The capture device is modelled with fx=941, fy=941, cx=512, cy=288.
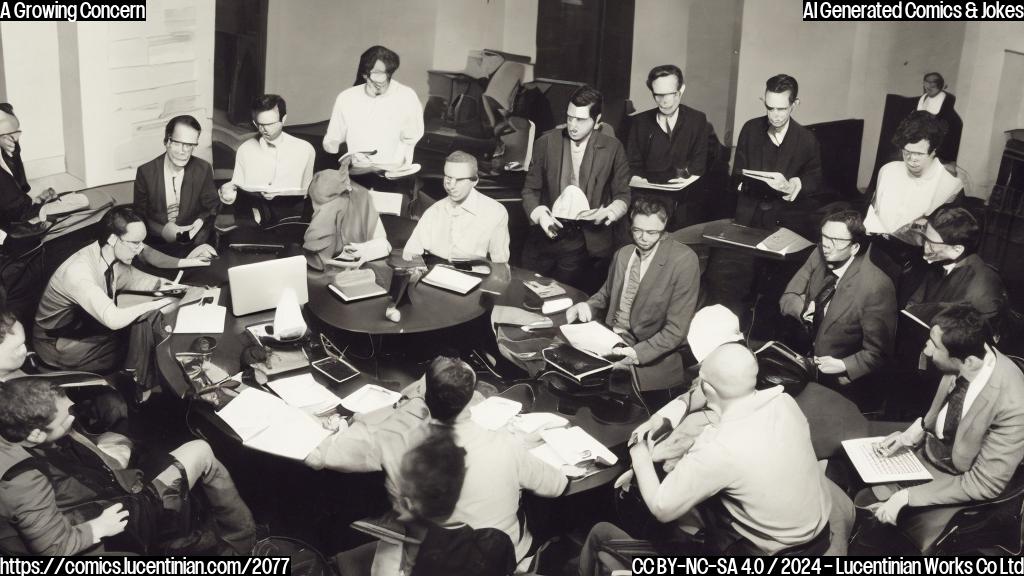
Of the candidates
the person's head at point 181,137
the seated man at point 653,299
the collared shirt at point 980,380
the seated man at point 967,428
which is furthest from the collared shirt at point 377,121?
the collared shirt at point 980,380

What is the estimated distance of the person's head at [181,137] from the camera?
554 centimetres

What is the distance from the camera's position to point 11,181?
5.62 meters

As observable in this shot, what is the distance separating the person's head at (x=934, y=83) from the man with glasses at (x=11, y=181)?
6.06m

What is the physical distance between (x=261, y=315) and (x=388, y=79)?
256cm

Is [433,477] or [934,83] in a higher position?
[934,83]

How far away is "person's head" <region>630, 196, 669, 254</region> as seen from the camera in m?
4.38

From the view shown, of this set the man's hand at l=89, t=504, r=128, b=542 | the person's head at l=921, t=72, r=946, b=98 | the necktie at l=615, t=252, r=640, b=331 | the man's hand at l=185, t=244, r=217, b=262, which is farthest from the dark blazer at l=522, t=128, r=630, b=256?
the man's hand at l=89, t=504, r=128, b=542

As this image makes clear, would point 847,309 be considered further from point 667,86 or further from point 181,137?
point 181,137

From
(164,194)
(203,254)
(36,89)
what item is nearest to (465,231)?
(203,254)

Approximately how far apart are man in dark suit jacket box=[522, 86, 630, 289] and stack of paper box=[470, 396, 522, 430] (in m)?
1.92

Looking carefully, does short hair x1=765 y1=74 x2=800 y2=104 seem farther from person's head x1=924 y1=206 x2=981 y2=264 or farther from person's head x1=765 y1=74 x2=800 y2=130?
person's head x1=924 y1=206 x2=981 y2=264

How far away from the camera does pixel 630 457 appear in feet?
11.5

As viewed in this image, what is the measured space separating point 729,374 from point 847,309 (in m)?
1.52

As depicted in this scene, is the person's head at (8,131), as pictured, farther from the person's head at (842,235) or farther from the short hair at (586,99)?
the person's head at (842,235)
